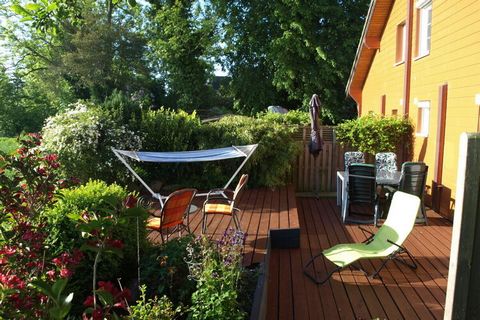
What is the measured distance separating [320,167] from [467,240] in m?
8.17

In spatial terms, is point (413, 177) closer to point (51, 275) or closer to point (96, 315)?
point (51, 275)

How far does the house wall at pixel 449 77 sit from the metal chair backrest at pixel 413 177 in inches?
25.2

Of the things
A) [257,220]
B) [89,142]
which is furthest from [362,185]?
[89,142]

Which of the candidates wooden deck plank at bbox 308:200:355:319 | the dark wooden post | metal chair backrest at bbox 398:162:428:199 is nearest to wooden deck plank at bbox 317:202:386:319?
wooden deck plank at bbox 308:200:355:319

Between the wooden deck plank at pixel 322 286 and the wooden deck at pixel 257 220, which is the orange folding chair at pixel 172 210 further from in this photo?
the wooden deck plank at pixel 322 286

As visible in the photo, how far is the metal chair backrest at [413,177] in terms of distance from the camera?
6.57 m

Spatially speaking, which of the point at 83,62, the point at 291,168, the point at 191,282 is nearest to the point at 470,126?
the point at 291,168

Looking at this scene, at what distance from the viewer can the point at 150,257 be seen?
3.37 metres

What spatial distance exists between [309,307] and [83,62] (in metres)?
22.4

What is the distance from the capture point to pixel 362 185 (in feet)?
22.0

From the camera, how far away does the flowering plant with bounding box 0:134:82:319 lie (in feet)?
5.79

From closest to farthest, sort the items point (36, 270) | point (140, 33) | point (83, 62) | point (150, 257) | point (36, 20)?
1. point (36, 270)
2. point (36, 20)
3. point (150, 257)
4. point (83, 62)
5. point (140, 33)

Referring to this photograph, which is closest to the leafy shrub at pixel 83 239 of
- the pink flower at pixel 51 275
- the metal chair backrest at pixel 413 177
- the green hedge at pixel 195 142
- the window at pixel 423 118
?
the pink flower at pixel 51 275

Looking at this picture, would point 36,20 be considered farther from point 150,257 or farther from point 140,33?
point 140,33
